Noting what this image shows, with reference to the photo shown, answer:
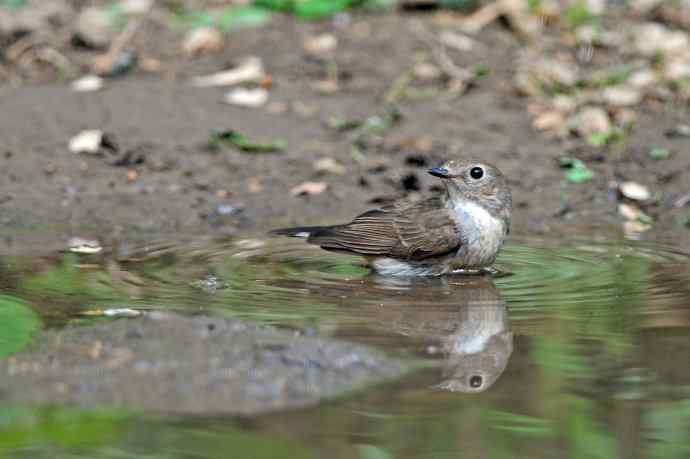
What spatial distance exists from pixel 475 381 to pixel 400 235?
2.68 meters

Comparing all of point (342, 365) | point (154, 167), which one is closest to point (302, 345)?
point (342, 365)

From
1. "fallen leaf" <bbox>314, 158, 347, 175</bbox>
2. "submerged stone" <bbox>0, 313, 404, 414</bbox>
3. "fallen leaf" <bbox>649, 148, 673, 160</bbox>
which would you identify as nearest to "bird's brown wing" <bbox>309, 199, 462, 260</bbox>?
"fallen leaf" <bbox>314, 158, 347, 175</bbox>

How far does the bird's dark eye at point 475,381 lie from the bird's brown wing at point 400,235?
2407mm

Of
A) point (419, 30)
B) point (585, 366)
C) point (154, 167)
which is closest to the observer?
point (585, 366)

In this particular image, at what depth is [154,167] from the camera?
28.7ft

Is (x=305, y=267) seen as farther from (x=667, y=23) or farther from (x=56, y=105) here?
(x=667, y=23)

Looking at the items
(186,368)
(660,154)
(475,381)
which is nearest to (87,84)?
(660,154)

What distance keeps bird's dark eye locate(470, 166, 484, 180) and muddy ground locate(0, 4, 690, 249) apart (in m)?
1.00

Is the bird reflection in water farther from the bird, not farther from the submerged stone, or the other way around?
the submerged stone

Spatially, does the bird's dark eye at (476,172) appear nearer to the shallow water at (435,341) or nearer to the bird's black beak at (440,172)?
the bird's black beak at (440,172)

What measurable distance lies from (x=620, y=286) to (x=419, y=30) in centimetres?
530

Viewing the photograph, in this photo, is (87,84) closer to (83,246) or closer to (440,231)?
(83,246)

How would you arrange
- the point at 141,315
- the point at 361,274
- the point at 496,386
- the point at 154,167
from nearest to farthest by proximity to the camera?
the point at 496,386 < the point at 141,315 < the point at 361,274 < the point at 154,167

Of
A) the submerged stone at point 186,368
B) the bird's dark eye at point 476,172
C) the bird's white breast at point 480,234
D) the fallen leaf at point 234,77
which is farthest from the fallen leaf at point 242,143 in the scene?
the submerged stone at point 186,368
